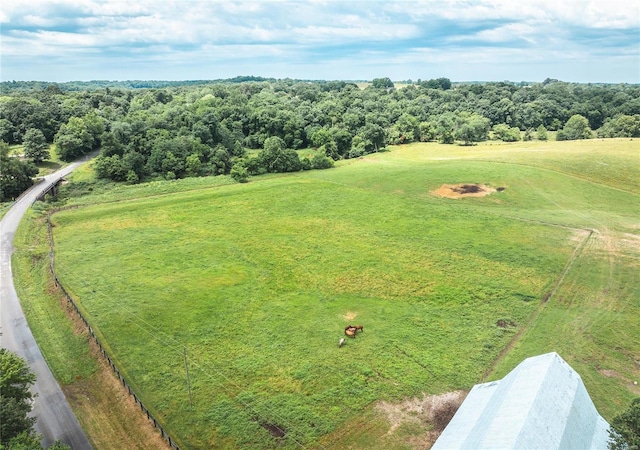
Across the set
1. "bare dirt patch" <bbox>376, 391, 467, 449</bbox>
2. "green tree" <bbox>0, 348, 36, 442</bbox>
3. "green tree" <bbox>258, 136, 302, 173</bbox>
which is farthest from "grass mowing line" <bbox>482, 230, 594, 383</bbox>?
"green tree" <bbox>258, 136, 302, 173</bbox>

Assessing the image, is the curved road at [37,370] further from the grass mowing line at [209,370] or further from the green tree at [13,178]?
the green tree at [13,178]

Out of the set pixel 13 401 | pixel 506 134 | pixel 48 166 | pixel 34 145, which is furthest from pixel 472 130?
pixel 13 401

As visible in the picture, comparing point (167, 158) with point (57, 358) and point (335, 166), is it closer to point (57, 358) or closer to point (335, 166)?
point (335, 166)

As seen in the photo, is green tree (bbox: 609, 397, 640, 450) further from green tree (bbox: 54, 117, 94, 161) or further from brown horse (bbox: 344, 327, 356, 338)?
green tree (bbox: 54, 117, 94, 161)

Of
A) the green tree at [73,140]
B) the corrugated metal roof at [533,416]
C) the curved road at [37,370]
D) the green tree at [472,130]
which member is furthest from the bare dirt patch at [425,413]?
the green tree at [472,130]

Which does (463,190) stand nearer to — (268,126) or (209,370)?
(209,370)
